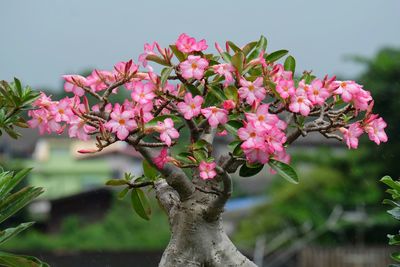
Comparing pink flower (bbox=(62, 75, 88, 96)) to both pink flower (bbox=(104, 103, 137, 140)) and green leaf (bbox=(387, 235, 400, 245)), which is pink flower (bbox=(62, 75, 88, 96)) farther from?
green leaf (bbox=(387, 235, 400, 245))

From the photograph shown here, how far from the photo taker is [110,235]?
28406 mm

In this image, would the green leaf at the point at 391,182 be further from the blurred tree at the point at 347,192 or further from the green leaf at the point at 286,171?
the blurred tree at the point at 347,192

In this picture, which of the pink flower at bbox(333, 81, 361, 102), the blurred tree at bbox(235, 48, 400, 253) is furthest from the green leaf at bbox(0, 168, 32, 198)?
the blurred tree at bbox(235, 48, 400, 253)

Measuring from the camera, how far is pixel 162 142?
1.60 meters

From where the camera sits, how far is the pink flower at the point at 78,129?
5.44 ft

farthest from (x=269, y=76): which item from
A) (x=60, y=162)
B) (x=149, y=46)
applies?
(x=60, y=162)

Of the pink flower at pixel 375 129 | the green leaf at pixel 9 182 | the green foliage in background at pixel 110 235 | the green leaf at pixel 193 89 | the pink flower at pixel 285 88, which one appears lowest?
the green foliage in background at pixel 110 235

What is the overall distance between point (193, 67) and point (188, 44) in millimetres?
59

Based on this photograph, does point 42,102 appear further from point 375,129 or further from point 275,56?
point 375,129

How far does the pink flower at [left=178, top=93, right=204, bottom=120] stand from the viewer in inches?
62.5

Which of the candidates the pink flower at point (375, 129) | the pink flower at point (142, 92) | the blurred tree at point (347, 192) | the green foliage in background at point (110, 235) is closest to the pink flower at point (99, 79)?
the pink flower at point (142, 92)

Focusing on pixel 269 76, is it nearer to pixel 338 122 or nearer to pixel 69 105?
pixel 338 122

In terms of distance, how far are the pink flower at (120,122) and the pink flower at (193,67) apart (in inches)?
5.7

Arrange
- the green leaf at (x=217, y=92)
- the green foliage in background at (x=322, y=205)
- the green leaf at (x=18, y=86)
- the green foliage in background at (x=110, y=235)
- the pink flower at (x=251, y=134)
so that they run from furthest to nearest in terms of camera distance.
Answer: the green foliage in background at (x=110, y=235), the green foliage in background at (x=322, y=205), the green leaf at (x=18, y=86), the green leaf at (x=217, y=92), the pink flower at (x=251, y=134)
